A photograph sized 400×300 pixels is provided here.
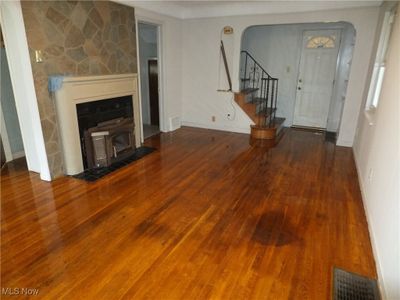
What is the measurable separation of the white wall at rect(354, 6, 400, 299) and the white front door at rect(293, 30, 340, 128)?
2.74 m

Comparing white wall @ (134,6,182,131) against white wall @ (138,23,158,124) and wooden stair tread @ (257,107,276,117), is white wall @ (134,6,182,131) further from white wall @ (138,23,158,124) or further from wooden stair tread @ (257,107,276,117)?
wooden stair tread @ (257,107,276,117)

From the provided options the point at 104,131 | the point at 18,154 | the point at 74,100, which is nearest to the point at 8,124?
the point at 18,154

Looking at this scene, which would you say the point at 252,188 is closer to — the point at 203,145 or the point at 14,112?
the point at 203,145

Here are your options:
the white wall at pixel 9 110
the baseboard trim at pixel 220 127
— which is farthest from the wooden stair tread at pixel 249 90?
the white wall at pixel 9 110

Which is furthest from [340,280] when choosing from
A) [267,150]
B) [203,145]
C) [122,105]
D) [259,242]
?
[122,105]

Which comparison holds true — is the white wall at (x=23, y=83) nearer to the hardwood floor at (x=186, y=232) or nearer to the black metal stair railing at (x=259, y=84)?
the hardwood floor at (x=186, y=232)

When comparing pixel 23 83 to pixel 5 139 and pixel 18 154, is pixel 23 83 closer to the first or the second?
pixel 5 139

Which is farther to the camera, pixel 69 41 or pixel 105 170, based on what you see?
pixel 105 170

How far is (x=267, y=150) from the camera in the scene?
473 cm

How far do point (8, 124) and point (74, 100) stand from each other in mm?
1295

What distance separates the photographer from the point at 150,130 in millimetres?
5891

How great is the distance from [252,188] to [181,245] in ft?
4.47

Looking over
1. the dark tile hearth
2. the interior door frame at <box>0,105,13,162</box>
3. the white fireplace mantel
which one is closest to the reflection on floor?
the dark tile hearth

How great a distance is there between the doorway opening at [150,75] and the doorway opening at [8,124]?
7.41 ft
